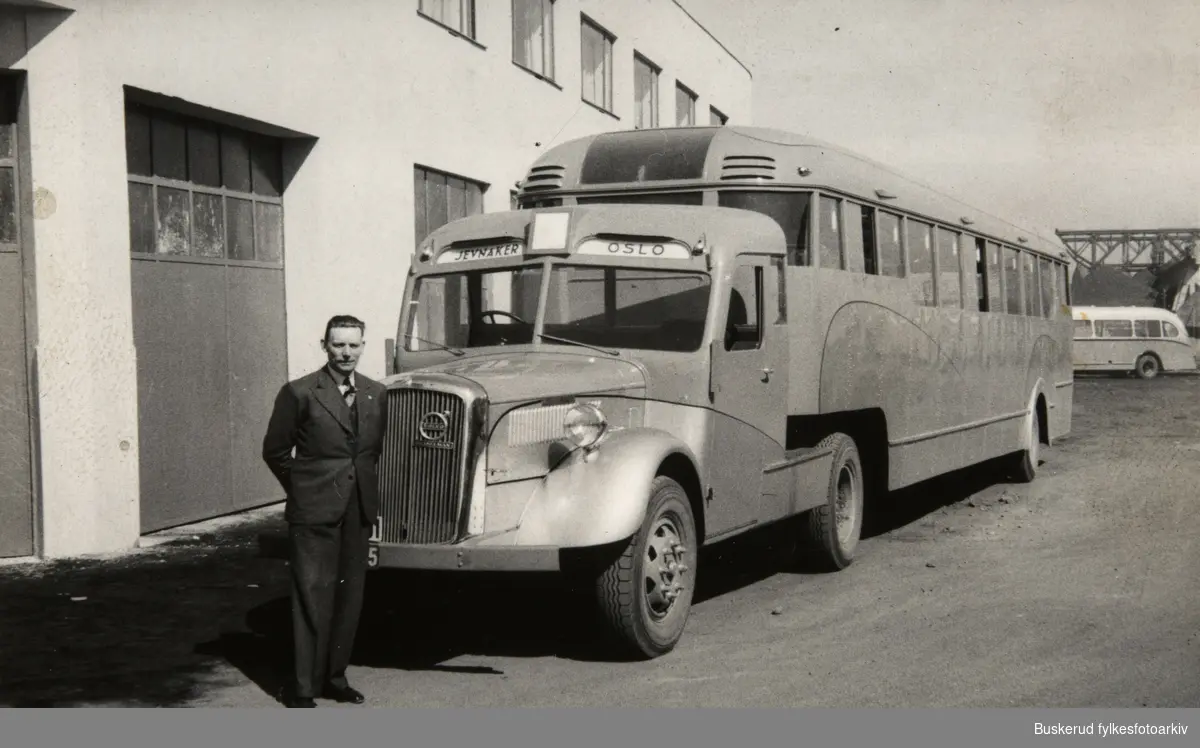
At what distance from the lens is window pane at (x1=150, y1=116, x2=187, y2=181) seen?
→ 11.2 metres

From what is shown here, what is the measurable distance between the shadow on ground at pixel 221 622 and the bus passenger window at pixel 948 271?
3.30 m

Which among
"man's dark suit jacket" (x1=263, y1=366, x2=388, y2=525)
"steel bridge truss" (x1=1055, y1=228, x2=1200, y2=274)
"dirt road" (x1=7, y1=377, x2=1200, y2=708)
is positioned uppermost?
"steel bridge truss" (x1=1055, y1=228, x2=1200, y2=274)

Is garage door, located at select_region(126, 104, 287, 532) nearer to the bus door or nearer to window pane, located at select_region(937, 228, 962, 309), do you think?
the bus door

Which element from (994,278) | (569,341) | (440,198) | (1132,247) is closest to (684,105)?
(440,198)

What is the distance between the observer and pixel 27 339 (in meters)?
9.78

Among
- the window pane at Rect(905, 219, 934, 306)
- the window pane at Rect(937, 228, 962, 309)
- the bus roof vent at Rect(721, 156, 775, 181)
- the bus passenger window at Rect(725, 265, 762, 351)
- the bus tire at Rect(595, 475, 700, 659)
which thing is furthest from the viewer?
the window pane at Rect(937, 228, 962, 309)

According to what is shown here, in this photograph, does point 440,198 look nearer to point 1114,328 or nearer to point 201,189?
point 201,189

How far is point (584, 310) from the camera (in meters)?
7.64

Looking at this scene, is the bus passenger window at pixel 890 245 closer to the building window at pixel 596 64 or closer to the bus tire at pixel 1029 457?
the bus tire at pixel 1029 457

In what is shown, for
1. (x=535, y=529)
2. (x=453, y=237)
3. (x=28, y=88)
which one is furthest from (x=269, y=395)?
(x=535, y=529)

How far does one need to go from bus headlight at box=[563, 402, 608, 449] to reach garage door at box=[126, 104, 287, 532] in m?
5.54

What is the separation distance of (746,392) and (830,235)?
2.18m
